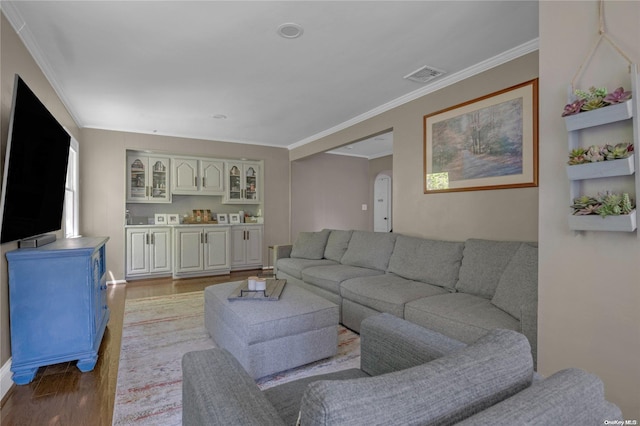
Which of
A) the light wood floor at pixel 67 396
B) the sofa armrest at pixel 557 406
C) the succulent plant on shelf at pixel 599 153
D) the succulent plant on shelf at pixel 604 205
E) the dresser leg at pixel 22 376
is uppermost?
the succulent plant on shelf at pixel 599 153

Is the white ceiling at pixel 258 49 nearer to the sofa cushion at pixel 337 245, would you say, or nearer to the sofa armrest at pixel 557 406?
the sofa cushion at pixel 337 245

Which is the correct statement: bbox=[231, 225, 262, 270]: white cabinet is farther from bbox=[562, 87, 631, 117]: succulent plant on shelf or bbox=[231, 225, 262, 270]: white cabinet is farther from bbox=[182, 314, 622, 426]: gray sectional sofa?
bbox=[562, 87, 631, 117]: succulent plant on shelf

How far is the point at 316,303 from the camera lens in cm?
242

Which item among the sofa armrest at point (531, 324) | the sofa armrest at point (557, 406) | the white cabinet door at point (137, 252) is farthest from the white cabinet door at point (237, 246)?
the sofa armrest at point (557, 406)

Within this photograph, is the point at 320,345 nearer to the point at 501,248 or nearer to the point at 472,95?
the point at 501,248

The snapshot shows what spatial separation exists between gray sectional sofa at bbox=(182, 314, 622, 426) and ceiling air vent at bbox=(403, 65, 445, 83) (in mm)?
2757

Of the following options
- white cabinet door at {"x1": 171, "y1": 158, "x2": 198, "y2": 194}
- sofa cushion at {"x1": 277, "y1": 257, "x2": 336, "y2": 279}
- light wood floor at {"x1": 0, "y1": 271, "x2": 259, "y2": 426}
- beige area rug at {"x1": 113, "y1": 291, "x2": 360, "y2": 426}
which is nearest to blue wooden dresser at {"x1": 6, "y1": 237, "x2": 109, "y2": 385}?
light wood floor at {"x1": 0, "y1": 271, "x2": 259, "y2": 426}

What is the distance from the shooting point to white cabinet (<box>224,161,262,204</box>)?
242 inches

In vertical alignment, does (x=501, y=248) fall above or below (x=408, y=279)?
above

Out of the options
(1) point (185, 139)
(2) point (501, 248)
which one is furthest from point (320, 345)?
(1) point (185, 139)

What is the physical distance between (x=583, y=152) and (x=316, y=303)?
5.88 ft

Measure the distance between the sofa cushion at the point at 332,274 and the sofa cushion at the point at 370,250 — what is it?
0.27 ft

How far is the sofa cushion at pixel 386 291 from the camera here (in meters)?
2.55

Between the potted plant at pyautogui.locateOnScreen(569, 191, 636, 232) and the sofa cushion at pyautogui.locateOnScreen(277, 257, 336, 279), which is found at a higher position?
the potted plant at pyautogui.locateOnScreen(569, 191, 636, 232)
